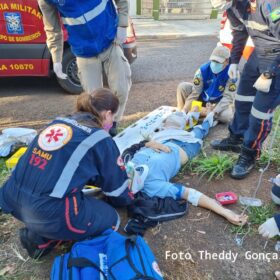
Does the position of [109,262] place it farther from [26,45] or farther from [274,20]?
[26,45]

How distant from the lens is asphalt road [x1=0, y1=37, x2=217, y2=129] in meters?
4.52

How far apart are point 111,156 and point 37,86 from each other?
382cm

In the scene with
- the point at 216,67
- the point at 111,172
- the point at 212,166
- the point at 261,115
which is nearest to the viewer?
the point at 111,172

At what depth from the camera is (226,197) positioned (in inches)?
109

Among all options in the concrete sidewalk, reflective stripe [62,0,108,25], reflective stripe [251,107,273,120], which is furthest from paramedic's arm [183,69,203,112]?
the concrete sidewalk

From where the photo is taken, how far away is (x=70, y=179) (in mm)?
1975

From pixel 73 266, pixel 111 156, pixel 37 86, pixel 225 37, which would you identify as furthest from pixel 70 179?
pixel 37 86

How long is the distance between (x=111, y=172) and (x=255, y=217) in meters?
1.22

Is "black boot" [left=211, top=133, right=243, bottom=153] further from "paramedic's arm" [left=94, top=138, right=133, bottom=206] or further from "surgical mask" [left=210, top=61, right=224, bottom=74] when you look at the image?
"paramedic's arm" [left=94, top=138, right=133, bottom=206]

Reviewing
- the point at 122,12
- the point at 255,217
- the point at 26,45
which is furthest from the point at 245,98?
the point at 26,45

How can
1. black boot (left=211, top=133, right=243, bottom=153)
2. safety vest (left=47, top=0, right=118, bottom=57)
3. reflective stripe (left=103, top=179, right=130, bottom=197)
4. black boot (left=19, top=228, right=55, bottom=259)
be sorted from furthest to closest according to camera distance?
black boot (left=211, top=133, right=243, bottom=153) < safety vest (left=47, top=0, right=118, bottom=57) < reflective stripe (left=103, top=179, right=130, bottom=197) < black boot (left=19, top=228, right=55, bottom=259)

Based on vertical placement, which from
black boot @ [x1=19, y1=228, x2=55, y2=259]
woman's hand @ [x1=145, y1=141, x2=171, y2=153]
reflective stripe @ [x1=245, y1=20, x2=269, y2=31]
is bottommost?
black boot @ [x1=19, y1=228, x2=55, y2=259]

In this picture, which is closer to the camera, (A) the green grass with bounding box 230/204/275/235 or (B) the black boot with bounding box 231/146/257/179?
(A) the green grass with bounding box 230/204/275/235

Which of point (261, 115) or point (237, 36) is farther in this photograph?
point (237, 36)
